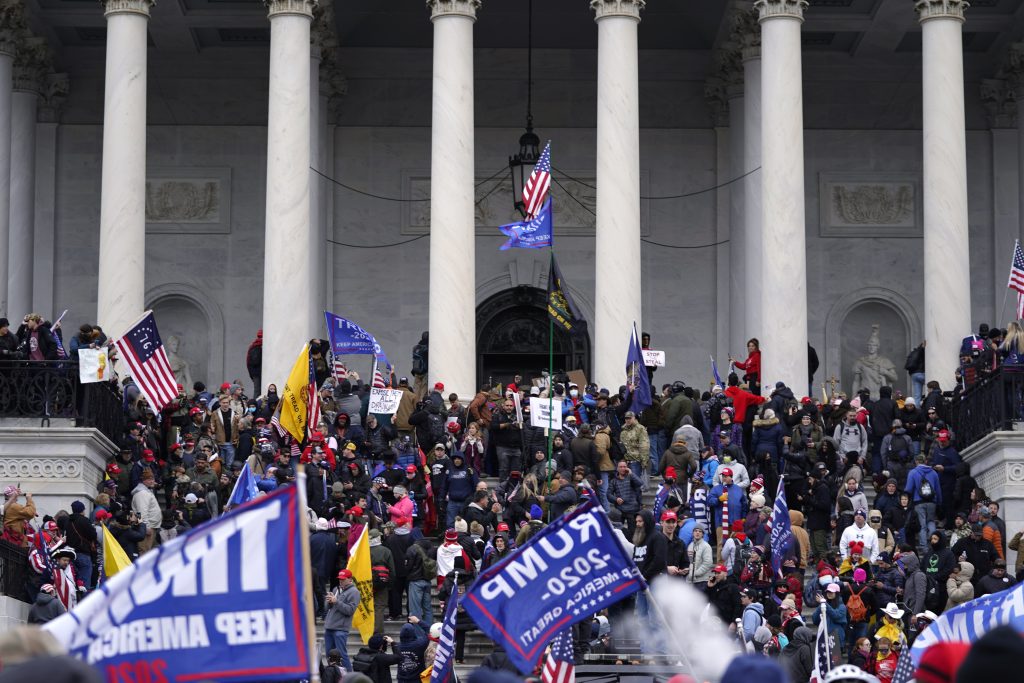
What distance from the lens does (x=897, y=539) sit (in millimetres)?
32312

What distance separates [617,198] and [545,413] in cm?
776

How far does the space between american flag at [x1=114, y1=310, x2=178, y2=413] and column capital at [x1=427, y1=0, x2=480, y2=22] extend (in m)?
10.1

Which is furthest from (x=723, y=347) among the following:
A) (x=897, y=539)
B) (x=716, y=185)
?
(x=897, y=539)

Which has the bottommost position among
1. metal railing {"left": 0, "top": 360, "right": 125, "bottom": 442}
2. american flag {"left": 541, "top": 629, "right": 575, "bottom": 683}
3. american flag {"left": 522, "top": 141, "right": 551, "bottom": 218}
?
american flag {"left": 541, "top": 629, "right": 575, "bottom": 683}

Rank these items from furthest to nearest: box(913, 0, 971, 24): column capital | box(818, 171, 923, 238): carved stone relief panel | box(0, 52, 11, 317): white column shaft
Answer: box(818, 171, 923, 238): carved stone relief panel < box(0, 52, 11, 317): white column shaft < box(913, 0, 971, 24): column capital

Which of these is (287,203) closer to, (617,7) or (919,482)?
(617,7)

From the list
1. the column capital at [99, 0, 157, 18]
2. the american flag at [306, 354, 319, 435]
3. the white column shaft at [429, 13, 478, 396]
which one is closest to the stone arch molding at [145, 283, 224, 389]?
the column capital at [99, 0, 157, 18]

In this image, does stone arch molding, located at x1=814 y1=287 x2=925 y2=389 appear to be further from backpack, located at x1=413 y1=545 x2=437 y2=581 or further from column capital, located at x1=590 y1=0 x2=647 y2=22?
backpack, located at x1=413 y1=545 x2=437 y2=581

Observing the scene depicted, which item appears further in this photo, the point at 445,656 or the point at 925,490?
the point at 925,490

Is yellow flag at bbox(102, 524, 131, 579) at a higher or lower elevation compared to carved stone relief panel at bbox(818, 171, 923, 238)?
lower

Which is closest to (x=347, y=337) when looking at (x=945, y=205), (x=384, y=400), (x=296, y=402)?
(x=384, y=400)

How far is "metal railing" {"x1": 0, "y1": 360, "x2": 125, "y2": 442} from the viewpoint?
3397cm

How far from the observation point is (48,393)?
112 ft

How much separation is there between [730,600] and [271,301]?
15107 millimetres
